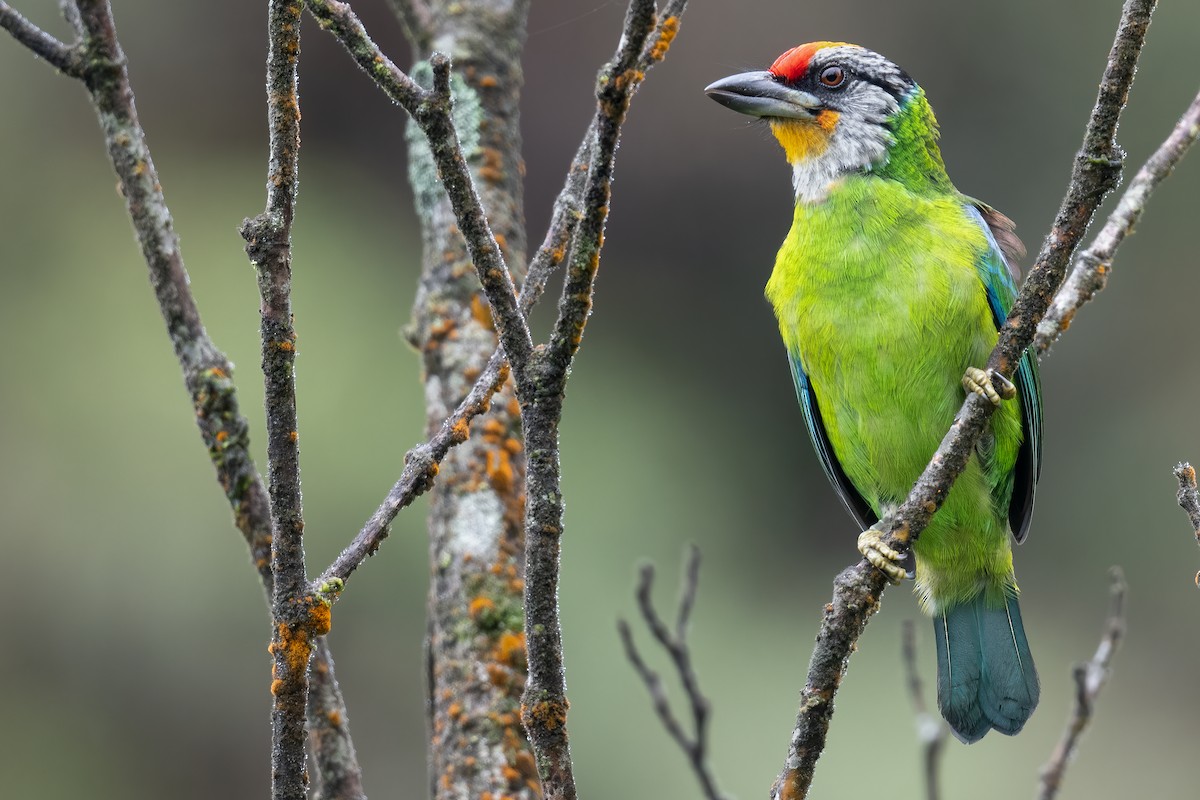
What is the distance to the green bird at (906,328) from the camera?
3.35 metres

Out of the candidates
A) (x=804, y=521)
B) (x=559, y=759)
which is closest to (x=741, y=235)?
(x=804, y=521)

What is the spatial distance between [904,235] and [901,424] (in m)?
0.50

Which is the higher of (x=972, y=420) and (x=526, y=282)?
(x=526, y=282)

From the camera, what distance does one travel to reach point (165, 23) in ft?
35.6

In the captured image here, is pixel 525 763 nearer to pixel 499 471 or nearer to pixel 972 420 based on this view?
pixel 499 471

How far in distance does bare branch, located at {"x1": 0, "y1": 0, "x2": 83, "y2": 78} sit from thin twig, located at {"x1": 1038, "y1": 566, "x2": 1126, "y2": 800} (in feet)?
7.17

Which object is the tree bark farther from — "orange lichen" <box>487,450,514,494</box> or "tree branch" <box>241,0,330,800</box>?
"tree branch" <box>241,0,330,800</box>

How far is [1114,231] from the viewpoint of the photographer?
199 centimetres

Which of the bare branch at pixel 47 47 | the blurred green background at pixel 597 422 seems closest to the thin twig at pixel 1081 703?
the bare branch at pixel 47 47

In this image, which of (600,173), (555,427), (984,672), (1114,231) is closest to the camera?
(600,173)

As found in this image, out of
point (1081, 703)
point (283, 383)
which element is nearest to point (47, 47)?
point (283, 383)

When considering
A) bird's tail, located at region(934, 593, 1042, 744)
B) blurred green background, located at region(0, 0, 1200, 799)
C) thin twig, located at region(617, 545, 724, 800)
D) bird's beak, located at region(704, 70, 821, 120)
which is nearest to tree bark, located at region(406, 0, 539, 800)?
thin twig, located at region(617, 545, 724, 800)

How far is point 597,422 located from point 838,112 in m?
5.78

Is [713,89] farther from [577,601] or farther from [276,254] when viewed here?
[577,601]
